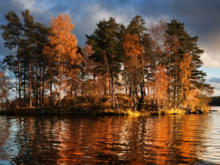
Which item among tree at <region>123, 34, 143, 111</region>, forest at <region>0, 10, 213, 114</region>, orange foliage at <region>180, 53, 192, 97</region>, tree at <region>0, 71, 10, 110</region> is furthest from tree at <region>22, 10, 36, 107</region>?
orange foliage at <region>180, 53, 192, 97</region>

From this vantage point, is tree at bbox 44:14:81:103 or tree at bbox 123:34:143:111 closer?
tree at bbox 123:34:143:111

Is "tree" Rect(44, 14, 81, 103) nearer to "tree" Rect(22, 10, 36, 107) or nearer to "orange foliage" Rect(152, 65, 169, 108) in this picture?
"tree" Rect(22, 10, 36, 107)

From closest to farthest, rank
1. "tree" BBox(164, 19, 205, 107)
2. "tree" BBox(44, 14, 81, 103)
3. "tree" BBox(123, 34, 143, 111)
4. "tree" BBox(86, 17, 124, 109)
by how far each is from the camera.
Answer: "tree" BBox(123, 34, 143, 111), "tree" BBox(44, 14, 81, 103), "tree" BBox(86, 17, 124, 109), "tree" BBox(164, 19, 205, 107)

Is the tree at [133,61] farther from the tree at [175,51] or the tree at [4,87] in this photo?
the tree at [4,87]

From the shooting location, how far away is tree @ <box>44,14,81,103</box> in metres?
36.2

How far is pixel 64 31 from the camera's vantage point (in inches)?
1446

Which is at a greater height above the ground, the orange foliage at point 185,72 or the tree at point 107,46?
the tree at point 107,46

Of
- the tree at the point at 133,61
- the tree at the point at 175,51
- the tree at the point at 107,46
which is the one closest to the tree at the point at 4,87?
the tree at the point at 107,46

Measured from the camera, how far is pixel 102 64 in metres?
39.8

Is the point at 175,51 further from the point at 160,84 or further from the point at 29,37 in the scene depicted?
the point at 29,37

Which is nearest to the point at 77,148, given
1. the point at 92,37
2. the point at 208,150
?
the point at 208,150

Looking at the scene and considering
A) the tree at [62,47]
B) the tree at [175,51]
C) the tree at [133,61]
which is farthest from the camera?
the tree at [175,51]

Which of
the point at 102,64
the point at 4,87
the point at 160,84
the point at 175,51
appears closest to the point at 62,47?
the point at 102,64

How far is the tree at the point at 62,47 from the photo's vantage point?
36156mm
